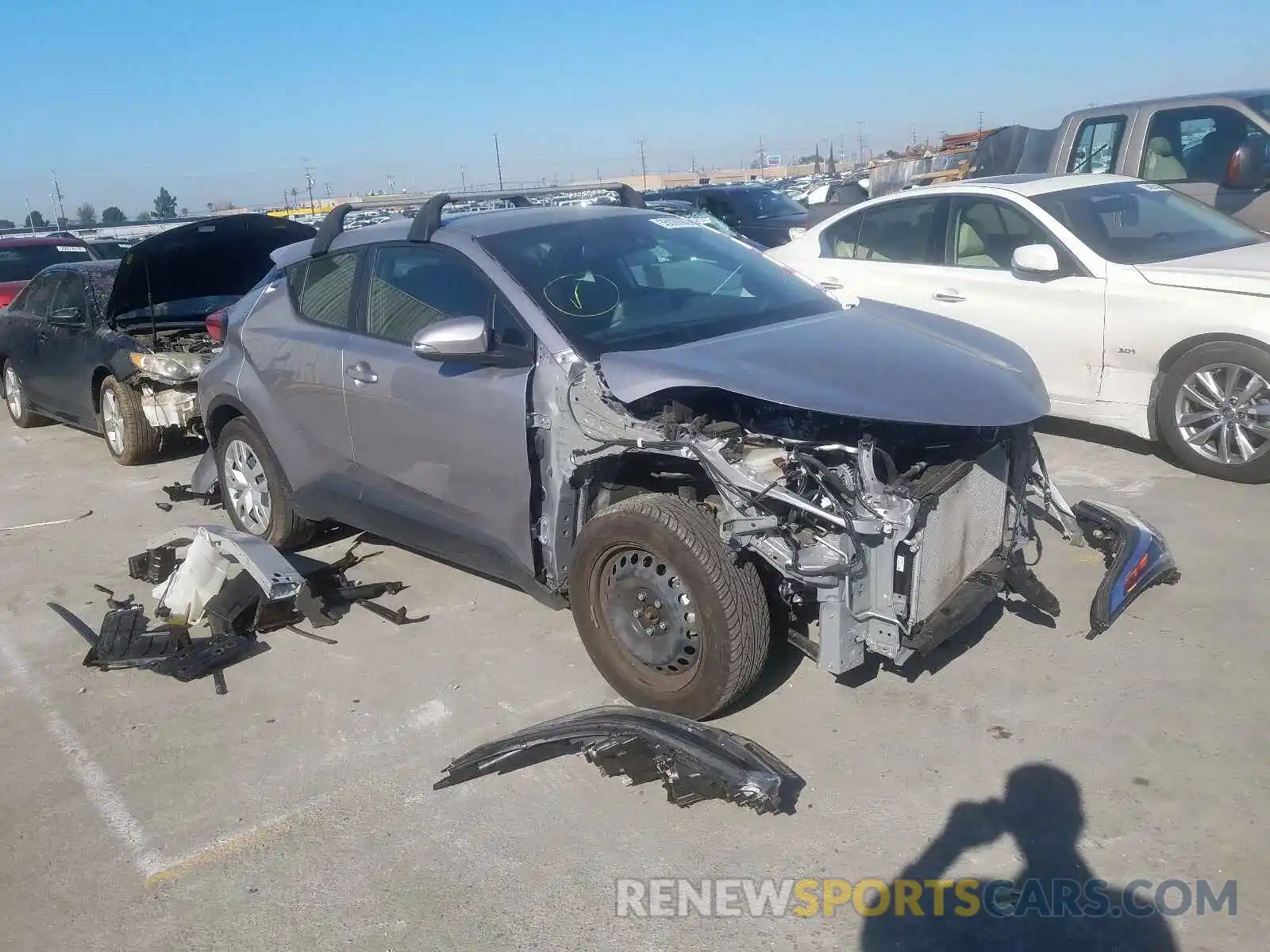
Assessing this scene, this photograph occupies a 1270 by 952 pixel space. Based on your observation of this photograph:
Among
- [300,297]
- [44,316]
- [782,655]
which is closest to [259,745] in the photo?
[782,655]

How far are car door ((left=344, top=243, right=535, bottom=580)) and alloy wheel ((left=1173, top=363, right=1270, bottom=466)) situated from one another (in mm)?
3996

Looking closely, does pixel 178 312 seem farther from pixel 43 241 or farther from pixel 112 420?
pixel 43 241

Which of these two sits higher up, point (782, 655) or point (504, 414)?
point (504, 414)

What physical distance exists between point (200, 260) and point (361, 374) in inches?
157

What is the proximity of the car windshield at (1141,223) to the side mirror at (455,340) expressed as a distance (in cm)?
427

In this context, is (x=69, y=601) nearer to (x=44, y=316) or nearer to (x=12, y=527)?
(x=12, y=527)

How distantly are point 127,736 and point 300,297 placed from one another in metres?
2.32

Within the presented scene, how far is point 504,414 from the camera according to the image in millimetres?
4129

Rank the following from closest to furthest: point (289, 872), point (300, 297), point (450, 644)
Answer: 1. point (289, 872)
2. point (450, 644)
3. point (300, 297)

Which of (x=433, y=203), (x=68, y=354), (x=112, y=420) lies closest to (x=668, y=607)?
(x=433, y=203)

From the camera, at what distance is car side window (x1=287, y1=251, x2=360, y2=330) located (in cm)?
507

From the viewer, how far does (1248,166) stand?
26.1ft

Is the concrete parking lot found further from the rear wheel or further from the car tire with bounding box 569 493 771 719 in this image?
the rear wheel

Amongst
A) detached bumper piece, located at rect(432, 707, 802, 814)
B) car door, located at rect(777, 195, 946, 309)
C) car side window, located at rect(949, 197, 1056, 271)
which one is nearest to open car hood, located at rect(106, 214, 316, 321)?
car door, located at rect(777, 195, 946, 309)
